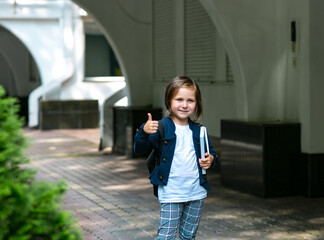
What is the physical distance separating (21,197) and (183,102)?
2.16 meters

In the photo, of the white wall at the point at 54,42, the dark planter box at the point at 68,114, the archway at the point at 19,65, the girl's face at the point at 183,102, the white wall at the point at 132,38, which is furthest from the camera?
the archway at the point at 19,65

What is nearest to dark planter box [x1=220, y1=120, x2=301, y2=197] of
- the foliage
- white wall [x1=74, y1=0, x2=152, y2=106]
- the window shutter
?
the window shutter

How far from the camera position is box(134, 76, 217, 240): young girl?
4.19 m

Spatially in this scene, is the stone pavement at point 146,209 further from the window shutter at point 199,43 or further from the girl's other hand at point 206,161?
the girl's other hand at point 206,161

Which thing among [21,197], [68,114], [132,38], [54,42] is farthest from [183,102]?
[54,42]

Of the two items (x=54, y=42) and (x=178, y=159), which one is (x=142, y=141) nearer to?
(x=178, y=159)

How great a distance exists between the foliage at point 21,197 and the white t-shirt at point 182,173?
1889mm

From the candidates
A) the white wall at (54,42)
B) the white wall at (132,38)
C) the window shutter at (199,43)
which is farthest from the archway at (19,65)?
the window shutter at (199,43)

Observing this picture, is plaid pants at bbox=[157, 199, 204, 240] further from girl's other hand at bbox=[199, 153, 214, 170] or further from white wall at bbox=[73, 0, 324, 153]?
white wall at bbox=[73, 0, 324, 153]

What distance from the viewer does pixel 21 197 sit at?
2148 millimetres

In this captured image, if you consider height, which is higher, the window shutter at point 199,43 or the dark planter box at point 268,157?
the window shutter at point 199,43

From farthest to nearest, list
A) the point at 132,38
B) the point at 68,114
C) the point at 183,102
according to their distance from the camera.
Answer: the point at 68,114 → the point at 132,38 → the point at 183,102

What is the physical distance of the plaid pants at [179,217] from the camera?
424 centimetres

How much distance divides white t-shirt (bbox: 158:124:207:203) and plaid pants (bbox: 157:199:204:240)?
63 millimetres
